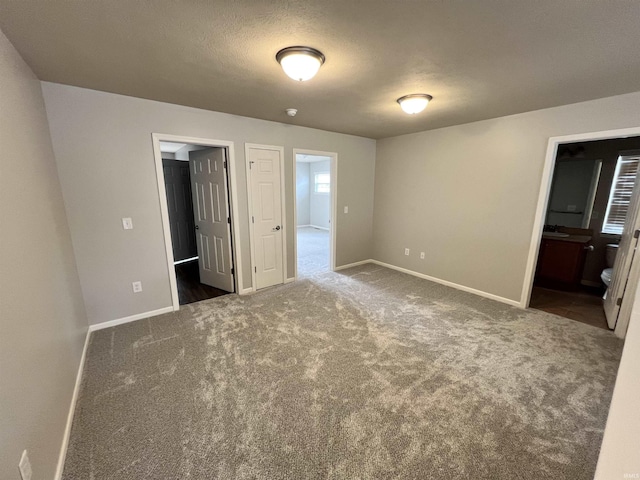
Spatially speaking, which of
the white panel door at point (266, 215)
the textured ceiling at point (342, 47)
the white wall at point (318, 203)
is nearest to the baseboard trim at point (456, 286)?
the white panel door at point (266, 215)

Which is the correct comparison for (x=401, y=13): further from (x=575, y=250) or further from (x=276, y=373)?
(x=575, y=250)

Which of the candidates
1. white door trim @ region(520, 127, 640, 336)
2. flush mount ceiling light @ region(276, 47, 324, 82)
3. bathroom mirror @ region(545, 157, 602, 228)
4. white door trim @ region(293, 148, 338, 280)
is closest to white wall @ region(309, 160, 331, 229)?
white door trim @ region(293, 148, 338, 280)

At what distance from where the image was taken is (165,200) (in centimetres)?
294

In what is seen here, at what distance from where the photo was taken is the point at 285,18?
1.40 meters

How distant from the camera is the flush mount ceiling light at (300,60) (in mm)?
1681

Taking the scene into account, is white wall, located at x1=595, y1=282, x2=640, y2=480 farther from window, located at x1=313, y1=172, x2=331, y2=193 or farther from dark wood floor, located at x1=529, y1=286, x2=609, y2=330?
window, located at x1=313, y1=172, x2=331, y2=193

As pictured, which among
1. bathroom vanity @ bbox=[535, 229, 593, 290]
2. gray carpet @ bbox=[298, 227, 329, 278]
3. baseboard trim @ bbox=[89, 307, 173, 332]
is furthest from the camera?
gray carpet @ bbox=[298, 227, 329, 278]

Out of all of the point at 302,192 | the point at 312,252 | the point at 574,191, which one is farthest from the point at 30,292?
the point at 302,192

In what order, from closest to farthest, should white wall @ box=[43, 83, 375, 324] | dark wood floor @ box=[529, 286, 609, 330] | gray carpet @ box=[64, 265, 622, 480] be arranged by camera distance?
gray carpet @ box=[64, 265, 622, 480] < white wall @ box=[43, 83, 375, 324] < dark wood floor @ box=[529, 286, 609, 330]

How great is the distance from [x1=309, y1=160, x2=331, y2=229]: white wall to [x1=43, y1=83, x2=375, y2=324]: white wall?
18.3 feet

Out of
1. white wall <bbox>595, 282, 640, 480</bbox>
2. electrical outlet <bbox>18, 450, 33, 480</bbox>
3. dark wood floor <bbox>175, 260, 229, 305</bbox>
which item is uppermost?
white wall <bbox>595, 282, 640, 480</bbox>

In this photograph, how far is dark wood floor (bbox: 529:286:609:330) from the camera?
10.0 feet

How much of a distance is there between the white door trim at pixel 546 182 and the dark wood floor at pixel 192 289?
159 inches

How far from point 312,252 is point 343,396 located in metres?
4.26
